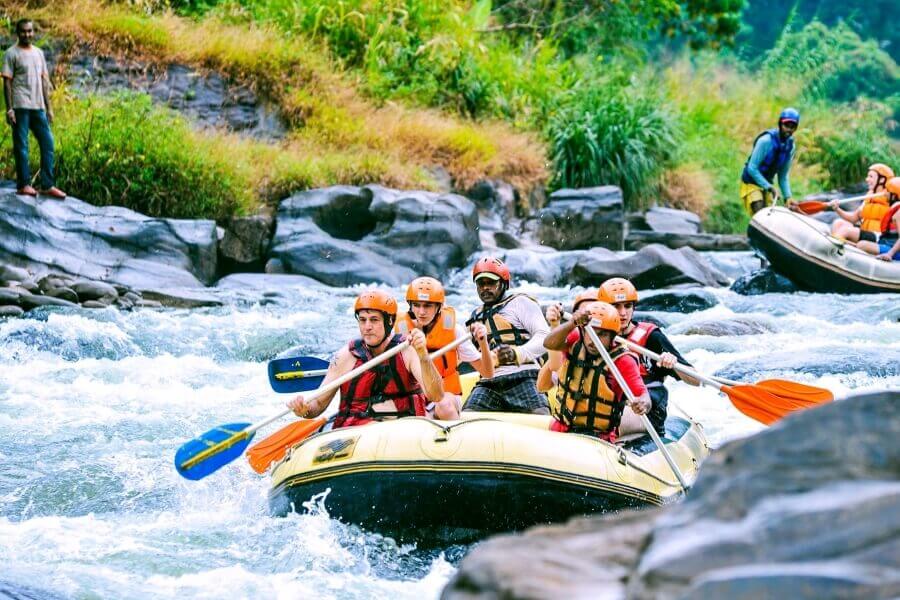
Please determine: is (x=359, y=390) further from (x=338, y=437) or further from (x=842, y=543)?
(x=842, y=543)

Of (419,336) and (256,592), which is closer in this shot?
(256,592)

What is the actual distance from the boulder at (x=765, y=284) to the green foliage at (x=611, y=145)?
408 cm

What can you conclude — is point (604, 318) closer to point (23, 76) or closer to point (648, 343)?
point (648, 343)

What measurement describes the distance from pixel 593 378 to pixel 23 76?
7053 mm

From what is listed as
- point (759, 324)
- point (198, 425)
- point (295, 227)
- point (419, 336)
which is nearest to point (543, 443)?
point (419, 336)

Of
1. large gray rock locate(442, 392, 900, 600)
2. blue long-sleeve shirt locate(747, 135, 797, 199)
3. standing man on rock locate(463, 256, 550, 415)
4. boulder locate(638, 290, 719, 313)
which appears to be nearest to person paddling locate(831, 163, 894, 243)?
blue long-sleeve shirt locate(747, 135, 797, 199)

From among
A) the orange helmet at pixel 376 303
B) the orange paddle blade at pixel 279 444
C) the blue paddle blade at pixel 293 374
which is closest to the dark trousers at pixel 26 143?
the blue paddle blade at pixel 293 374

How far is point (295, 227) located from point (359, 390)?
22.3 feet

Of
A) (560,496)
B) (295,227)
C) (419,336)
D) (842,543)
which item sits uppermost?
(842,543)

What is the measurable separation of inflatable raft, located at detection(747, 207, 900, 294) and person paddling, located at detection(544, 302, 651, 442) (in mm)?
6001

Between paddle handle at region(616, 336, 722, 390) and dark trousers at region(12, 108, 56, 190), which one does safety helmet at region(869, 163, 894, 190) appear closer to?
paddle handle at region(616, 336, 722, 390)

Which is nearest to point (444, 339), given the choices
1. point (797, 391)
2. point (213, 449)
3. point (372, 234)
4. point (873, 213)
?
point (213, 449)

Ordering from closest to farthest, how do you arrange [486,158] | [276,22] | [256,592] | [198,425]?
[256,592] → [198,425] → [486,158] → [276,22]

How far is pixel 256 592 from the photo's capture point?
13.4 feet
